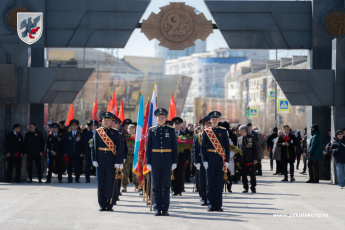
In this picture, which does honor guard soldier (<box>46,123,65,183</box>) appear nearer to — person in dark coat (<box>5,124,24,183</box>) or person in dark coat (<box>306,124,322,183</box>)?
person in dark coat (<box>5,124,24,183</box>)

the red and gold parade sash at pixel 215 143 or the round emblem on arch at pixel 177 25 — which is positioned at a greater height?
the round emblem on arch at pixel 177 25

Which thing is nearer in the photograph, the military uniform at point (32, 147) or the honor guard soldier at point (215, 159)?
the honor guard soldier at point (215, 159)

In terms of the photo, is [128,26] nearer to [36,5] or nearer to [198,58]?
[36,5]

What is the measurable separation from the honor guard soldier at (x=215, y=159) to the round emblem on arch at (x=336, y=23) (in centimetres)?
859

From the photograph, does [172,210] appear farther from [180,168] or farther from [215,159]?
[180,168]

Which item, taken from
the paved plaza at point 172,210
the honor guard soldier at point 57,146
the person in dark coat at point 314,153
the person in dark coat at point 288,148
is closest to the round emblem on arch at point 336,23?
the person in dark coat at point 314,153

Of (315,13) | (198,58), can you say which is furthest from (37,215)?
(198,58)

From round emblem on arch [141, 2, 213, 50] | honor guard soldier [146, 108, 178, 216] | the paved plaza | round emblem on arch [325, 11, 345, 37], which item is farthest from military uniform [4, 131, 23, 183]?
round emblem on arch [325, 11, 345, 37]

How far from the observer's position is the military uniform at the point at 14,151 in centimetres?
→ 1955

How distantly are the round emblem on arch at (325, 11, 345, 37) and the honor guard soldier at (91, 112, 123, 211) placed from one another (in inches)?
391

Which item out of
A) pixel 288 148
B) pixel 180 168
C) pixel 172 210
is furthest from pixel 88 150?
pixel 172 210

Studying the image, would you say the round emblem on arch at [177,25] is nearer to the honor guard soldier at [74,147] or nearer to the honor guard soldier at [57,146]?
the honor guard soldier at [74,147]

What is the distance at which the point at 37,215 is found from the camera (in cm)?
1220

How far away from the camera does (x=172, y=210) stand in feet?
43.9
